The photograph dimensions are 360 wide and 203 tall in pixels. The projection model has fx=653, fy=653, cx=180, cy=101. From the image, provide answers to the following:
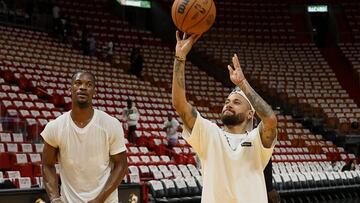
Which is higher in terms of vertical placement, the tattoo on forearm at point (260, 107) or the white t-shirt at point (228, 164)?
the tattoo on forearm at point (260, 107)

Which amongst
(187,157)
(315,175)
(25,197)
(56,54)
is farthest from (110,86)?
(25,197)

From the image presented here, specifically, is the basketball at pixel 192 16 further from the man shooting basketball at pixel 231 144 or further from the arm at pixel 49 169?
the arm at pixel 49 169

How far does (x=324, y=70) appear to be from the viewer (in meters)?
25.0

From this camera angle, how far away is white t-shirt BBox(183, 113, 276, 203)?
351cm

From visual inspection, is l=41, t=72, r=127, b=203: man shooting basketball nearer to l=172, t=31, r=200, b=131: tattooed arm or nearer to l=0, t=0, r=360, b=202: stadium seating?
l=172, t=31, r=200, b=131: tattooed arm

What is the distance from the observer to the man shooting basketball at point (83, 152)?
4.06m

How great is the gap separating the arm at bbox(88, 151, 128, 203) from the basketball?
90 centimetres

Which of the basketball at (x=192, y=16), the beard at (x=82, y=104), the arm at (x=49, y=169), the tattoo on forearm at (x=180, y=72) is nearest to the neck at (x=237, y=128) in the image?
the tattoo on forearm at (x=180, y=72)

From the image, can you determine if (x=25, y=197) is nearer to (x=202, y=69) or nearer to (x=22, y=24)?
(x=22, y=24)

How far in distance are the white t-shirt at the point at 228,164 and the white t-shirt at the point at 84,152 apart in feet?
2.40

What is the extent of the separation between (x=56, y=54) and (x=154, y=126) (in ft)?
15.0

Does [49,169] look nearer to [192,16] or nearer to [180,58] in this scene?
[180,58]

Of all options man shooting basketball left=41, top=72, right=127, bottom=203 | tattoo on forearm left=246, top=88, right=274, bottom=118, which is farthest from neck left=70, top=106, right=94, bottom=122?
tattoo on forearm left=246, top=88, right=274, bottom=118

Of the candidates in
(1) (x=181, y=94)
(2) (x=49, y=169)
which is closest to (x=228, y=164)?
(1) (x=181, y=94)
